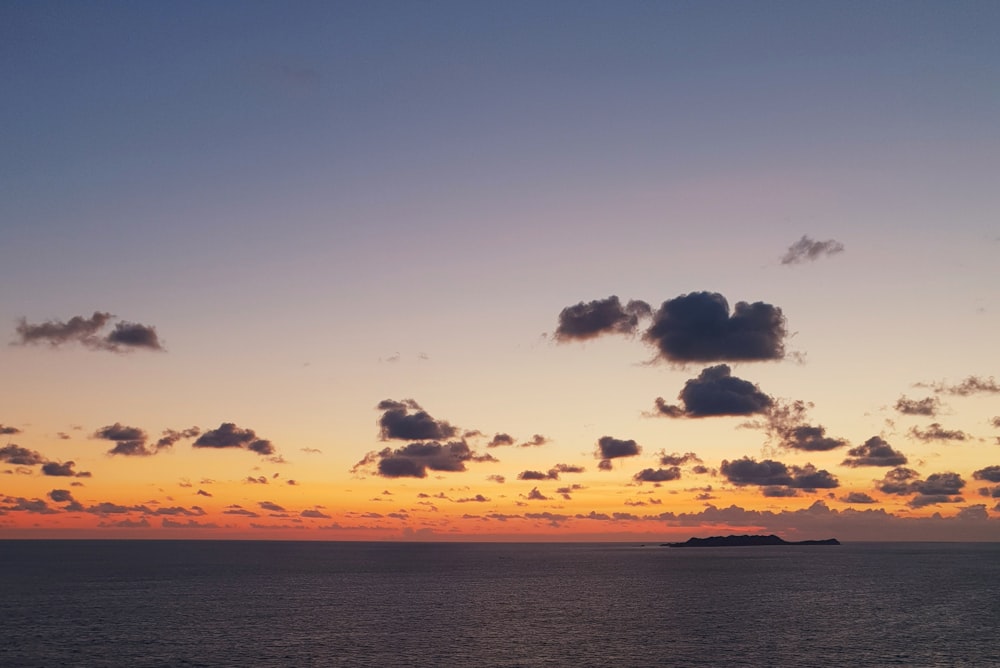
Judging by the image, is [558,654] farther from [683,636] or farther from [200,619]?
[200,619]

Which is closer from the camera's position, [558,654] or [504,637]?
[558,654]

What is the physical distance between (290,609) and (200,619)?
19934mm

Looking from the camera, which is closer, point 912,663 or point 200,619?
point 912,663

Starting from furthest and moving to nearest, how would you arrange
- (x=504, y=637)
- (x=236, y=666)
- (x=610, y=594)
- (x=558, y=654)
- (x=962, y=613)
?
(x=610, y=594)
(x=962, y=613)
(x=504, y=637)
(x=558, y=654)
(x=236, y=666)

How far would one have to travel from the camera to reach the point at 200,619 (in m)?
142

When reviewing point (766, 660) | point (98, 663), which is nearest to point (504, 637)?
point (766, 660)

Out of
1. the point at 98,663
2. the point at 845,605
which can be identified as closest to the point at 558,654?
the point at 98,663

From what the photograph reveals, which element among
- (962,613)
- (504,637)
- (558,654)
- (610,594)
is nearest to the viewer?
(558,654)

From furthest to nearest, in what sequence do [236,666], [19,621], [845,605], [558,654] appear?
[845,605] → [19,621] → [558,654] → [236,666]

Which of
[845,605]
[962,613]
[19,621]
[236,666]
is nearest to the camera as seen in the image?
[236,666]

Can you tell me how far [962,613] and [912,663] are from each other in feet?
209

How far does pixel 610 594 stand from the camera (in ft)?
639

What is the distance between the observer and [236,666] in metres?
100

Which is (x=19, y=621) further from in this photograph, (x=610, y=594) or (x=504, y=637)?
(x=610, y=594)
